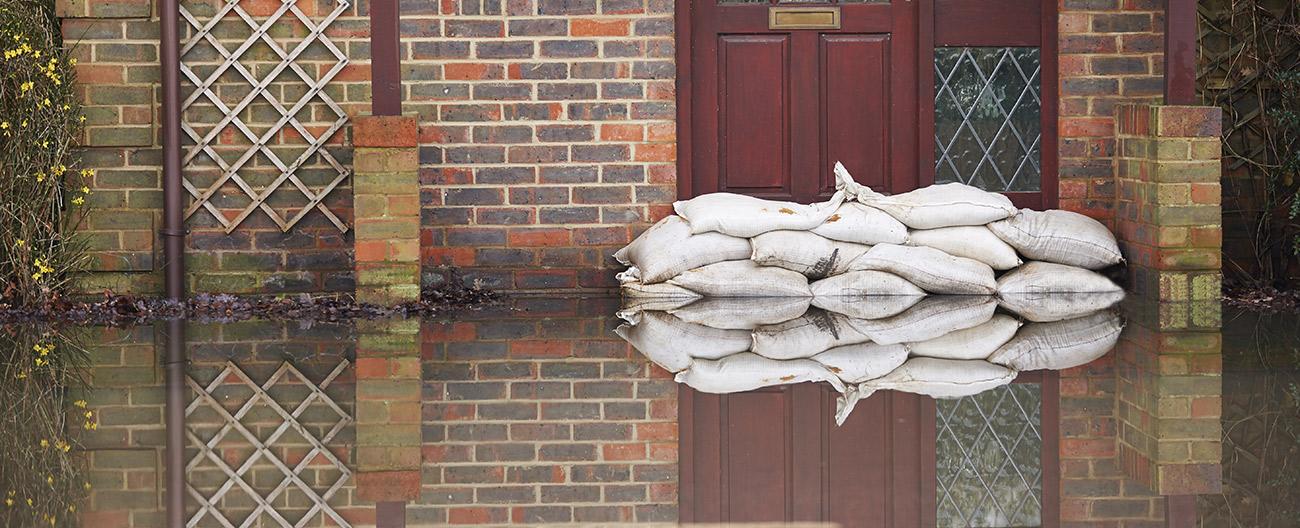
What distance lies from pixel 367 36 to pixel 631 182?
1457mm

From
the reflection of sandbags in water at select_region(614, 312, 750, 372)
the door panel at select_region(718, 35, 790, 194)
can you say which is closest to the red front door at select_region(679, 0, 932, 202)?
the door panel at select_region(718, 35, 790, 194)

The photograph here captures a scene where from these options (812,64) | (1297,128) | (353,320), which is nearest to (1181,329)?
(1297,128)

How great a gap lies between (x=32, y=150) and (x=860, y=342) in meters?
3.95

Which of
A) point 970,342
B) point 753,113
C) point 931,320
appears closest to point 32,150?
point 753,113

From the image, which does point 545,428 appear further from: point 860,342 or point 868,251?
point 868,251

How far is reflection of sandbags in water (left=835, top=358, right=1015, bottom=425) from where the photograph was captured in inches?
236

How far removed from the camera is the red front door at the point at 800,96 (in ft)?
30.3

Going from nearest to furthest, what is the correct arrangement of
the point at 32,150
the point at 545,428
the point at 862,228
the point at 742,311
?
the point at 545,428 → the point at 742,311 → the point at 32,150 → the point at 862,228

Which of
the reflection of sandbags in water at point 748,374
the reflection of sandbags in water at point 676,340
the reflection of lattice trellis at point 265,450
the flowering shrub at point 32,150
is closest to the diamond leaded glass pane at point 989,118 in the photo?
the reflection of sandbags in water at point 676,340

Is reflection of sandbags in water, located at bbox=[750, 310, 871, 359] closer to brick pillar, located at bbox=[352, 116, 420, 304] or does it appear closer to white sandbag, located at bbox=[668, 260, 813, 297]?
white sandbag, located at bbox=[668, 260, 813, 297]

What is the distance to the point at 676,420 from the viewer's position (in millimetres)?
5848

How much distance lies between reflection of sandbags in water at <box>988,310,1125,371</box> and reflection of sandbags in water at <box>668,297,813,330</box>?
1082mm

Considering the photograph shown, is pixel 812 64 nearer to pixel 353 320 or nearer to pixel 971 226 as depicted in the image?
pixel 971 226

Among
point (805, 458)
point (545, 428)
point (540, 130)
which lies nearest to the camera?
point (805, 458)
